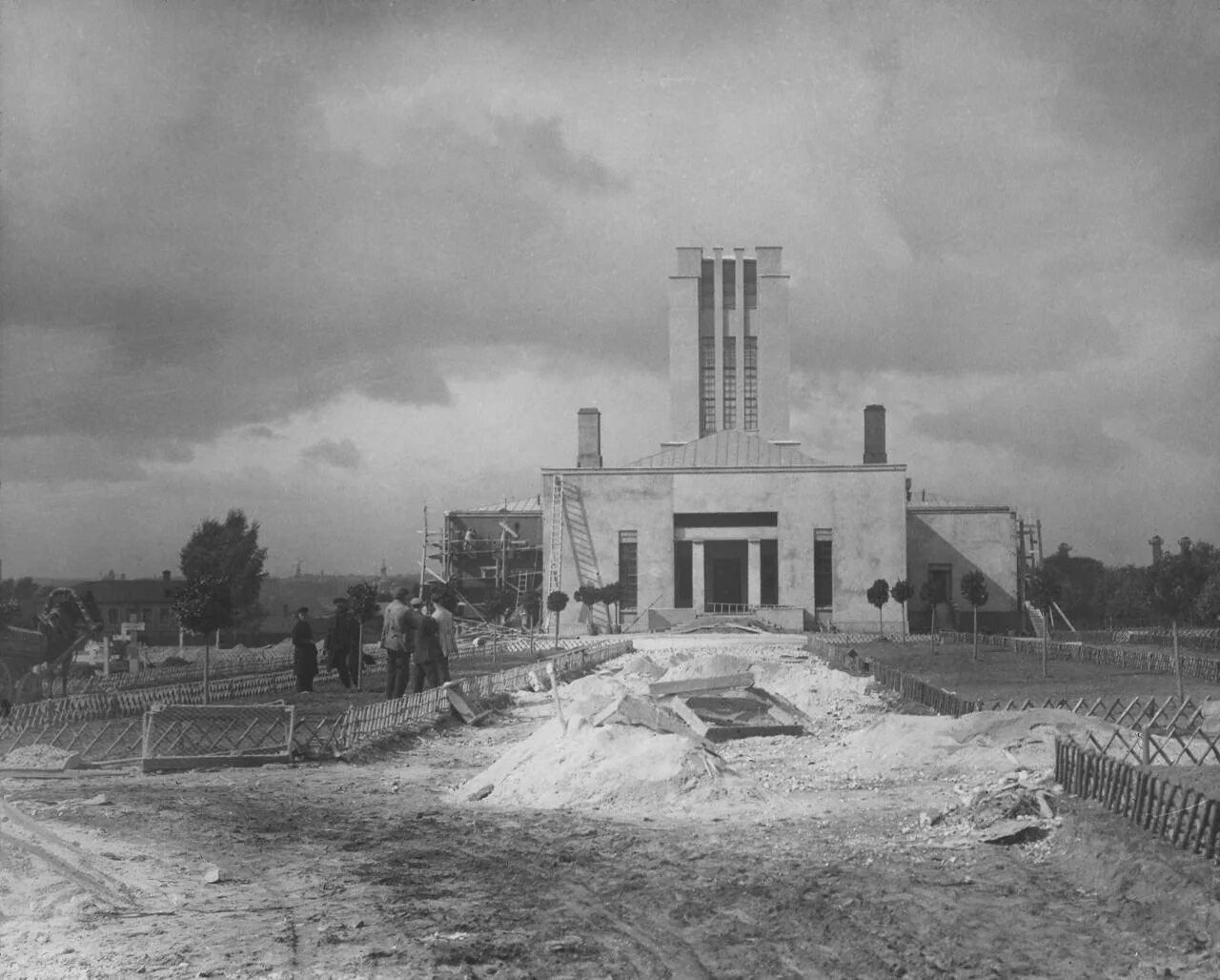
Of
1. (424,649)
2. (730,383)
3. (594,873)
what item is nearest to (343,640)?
(424,649)

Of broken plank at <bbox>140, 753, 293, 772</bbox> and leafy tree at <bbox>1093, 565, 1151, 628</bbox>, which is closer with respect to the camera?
broken plank at <bbox>140, 753, 293, 772</bbox>

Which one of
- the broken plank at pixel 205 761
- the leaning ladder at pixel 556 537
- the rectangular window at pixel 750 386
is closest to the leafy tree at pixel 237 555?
the leaning ladder at pixel 556 537

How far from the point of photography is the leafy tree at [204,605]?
2080cm

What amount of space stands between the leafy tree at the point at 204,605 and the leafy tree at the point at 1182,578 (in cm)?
3882

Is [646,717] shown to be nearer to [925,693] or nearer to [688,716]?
[688,716]

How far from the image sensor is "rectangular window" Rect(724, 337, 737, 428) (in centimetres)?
7069

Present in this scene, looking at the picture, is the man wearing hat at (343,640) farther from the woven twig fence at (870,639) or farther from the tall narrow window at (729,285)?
the tall narrow window at (729,285)

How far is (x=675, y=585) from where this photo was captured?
63.1 meters

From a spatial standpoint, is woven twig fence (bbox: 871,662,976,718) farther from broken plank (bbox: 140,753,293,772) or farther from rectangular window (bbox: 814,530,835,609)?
rectangular window (bbox: 814,530,835,609)

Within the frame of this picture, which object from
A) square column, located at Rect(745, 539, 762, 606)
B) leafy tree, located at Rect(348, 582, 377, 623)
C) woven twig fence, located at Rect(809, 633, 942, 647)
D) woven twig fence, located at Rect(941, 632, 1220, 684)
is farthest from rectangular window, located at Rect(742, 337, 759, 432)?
leafy tree, located at Rect(348, 582, 377, 623)

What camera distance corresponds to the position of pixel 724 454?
65.1m

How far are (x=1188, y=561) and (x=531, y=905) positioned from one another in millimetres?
47957

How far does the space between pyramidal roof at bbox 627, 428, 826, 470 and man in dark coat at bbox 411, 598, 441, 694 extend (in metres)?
44.2

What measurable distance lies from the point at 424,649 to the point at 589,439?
49.8 m
